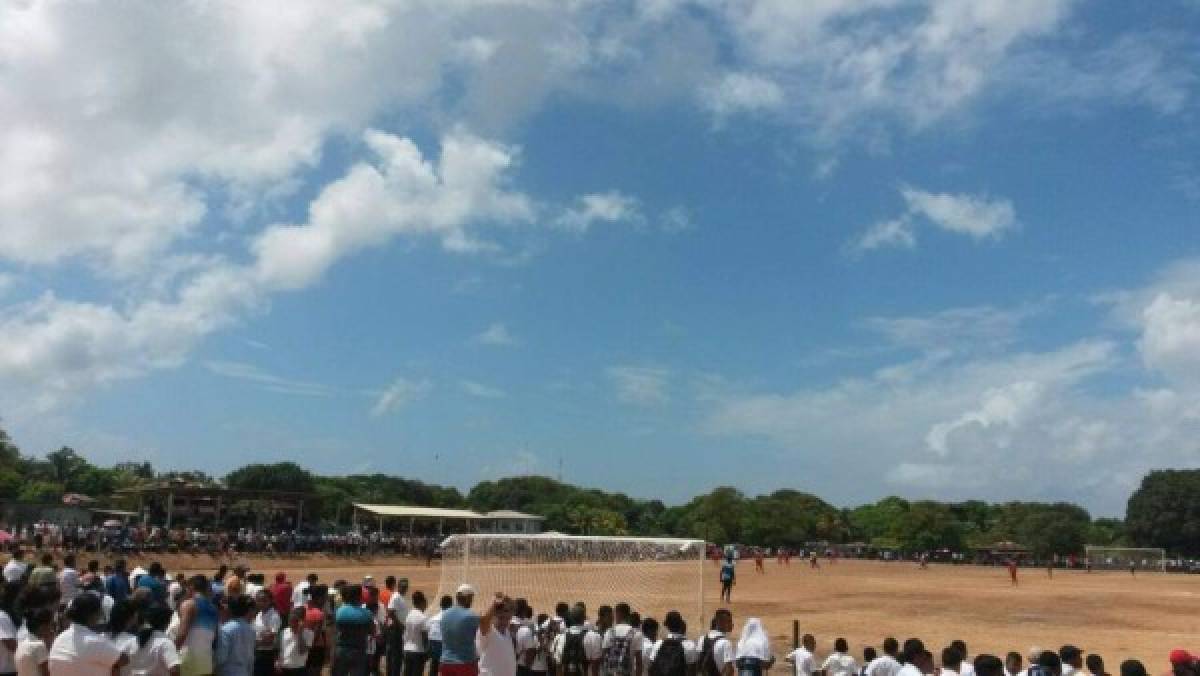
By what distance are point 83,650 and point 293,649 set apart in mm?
3877

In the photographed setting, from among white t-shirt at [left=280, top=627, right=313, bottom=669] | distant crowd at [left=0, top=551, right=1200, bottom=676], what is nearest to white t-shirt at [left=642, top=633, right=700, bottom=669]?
distant crowd at [left=0, top=551, right=1200, bottom=676]

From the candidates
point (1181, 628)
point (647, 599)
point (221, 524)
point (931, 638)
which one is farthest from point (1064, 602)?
point (221, 524)

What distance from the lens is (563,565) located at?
20.6 metres

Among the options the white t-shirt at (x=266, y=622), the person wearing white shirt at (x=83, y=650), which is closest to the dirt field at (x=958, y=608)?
the white t-shirt at (x=266, y=622)

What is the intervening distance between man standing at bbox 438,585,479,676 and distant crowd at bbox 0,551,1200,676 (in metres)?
0.01

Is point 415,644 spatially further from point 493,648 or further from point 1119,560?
point 1119,560

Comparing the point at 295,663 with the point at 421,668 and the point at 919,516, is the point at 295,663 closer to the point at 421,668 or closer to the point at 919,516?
the point at 421,668

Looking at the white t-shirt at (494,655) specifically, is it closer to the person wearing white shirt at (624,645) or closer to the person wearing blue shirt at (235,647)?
the person wearing blue shirt at (235,647)

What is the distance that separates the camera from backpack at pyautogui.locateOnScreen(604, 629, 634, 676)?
11617 millimetres

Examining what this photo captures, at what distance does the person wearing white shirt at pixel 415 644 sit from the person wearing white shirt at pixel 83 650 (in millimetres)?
6242

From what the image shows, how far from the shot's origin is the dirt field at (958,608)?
79.9ft

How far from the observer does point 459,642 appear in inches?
370

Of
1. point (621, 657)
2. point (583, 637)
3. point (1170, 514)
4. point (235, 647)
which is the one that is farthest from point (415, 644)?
point (1170, 514)

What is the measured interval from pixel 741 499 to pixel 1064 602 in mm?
66864
